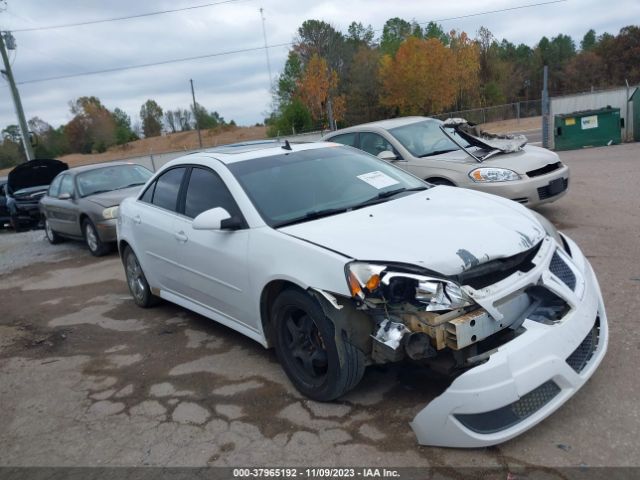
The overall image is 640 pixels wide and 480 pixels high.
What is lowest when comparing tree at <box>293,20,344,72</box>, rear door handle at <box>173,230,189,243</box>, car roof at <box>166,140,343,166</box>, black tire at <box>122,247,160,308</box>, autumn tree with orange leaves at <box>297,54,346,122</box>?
black tire at <box>122,247,160,308</box>

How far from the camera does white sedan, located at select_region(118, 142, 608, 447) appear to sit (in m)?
2.73

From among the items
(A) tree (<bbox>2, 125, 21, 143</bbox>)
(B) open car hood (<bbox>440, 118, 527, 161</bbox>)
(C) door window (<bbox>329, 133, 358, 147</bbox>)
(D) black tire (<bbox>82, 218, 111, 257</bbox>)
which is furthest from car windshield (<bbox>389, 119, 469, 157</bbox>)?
(A) tree (<bbox>2, 125, 21, 143</bbox>)

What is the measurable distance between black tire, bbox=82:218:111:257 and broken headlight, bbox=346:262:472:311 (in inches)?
279

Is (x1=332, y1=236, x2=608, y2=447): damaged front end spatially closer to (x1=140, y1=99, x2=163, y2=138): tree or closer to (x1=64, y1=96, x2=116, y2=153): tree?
(x1=64, y1=96, x2=116, y2=153): tree

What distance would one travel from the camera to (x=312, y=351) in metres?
3.43

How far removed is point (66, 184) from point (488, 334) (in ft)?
30.7

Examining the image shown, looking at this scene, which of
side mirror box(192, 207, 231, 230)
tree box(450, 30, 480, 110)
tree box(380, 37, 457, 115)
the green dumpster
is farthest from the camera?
tree box(450, 30, 480, 110)

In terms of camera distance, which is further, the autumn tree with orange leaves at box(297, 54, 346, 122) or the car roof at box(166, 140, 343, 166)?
the autumn tree with orange leaves at box(297, 54, 346, 122)

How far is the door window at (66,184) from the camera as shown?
9.87 meters

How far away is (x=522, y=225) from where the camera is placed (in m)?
3.44

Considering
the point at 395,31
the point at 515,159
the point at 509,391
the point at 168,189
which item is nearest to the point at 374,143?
the point at 515,159

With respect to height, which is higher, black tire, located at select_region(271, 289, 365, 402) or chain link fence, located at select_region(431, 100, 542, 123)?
black tire, located at select_region(271, 289, 365, 402)

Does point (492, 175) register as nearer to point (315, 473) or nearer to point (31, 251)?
point (315, 473)

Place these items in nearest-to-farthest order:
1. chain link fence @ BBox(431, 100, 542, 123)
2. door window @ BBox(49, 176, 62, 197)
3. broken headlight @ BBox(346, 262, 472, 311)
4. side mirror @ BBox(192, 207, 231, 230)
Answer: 1. broken headlight @ BBox(346, 262, 472, 311)
2. side mirror @ BBox(192, 207, 231, 230)
3. door window @ BBox(49, 176, 62, 197)
4. chain link fence @ BBox(431, 100, 542, 123)
